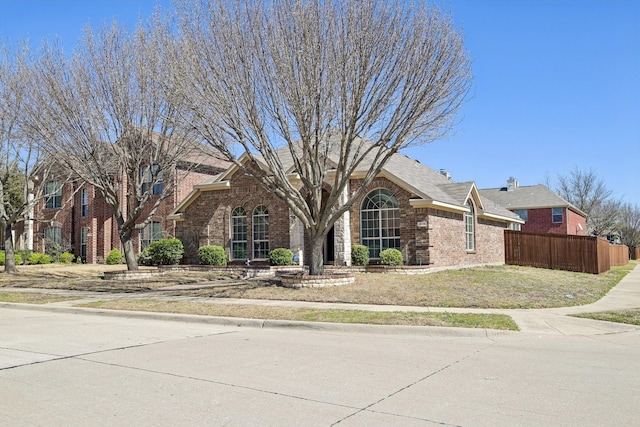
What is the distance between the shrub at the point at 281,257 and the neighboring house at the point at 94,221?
1003cm

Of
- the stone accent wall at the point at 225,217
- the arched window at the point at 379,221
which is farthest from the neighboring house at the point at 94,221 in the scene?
the arched window at the point at 379,221

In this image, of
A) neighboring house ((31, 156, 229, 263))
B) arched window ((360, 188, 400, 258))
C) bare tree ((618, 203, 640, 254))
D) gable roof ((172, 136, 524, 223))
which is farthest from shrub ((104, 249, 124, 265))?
bare tree ((618, 203, 640, 254))

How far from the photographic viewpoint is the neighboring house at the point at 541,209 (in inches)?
1785

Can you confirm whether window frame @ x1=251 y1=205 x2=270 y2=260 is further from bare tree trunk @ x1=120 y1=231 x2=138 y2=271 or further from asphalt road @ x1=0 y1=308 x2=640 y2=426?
asphalt road @ x1=0 y1=308 x2=640 y2=426

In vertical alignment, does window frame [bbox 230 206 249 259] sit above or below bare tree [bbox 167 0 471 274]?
below

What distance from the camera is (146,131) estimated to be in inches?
826

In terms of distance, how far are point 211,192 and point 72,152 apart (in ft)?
22.2

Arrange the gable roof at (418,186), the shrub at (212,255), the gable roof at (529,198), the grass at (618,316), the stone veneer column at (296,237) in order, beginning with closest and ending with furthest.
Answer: the grass at (618,316)
the gable roof at (418,186)
the stone veneer column at (296,237)
the shrub at (212,255)
the gable roof at (529,198)

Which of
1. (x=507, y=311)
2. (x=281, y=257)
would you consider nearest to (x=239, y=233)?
(x=281, y=257)

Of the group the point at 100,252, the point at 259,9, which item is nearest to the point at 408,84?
the point at 259,9

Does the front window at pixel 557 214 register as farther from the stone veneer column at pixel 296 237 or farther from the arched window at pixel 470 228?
the stone veneer column at pixel 296 237

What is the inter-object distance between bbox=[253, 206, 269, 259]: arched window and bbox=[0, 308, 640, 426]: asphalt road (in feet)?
44.9

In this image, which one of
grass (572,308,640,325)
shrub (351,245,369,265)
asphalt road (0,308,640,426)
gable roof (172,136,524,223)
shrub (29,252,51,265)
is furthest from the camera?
shrub (29,252,51,265)

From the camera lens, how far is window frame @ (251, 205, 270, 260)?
24.1 metres
